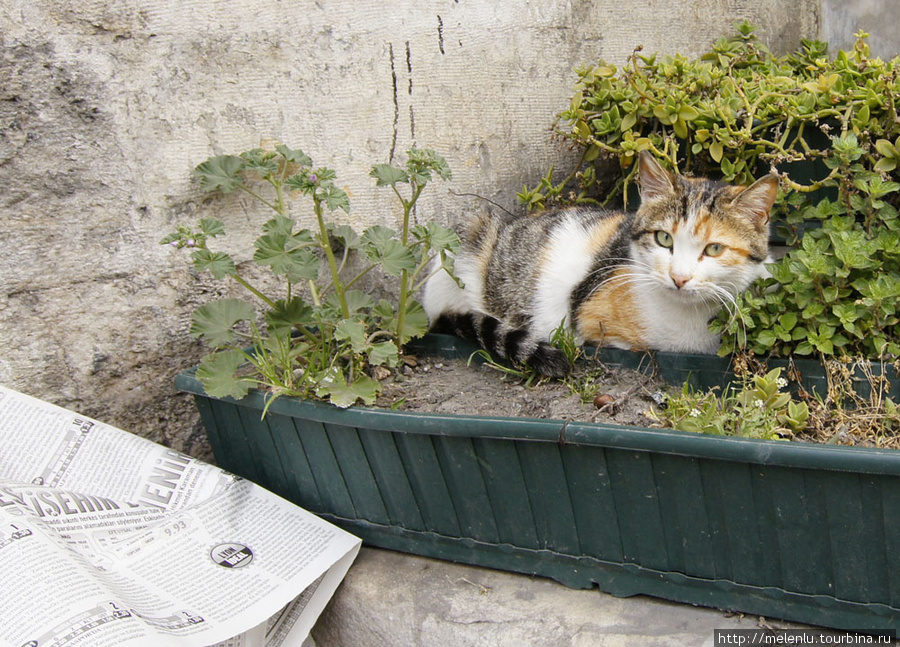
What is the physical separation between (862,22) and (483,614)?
2578 millimetres

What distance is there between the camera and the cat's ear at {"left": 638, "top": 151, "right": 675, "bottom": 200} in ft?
5.28

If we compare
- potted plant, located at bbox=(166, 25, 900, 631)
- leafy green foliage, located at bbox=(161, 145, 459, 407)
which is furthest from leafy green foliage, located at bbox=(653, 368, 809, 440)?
leafy green foliage, located at bbox=(161, 145, 459, 407)

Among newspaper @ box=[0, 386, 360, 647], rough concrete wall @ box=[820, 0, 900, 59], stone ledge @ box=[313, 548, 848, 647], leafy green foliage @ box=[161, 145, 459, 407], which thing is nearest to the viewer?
newspaper @ box=[0, 386, 360, 647]

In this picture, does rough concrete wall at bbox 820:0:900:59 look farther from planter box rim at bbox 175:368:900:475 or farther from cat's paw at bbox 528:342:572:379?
planter box rim at bbox 175:368:900:475

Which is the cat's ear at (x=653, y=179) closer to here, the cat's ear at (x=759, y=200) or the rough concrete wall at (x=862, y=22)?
the cat's ear at (x=759, y=200)

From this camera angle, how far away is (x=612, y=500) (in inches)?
50.9

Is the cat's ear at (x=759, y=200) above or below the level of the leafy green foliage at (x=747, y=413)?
above

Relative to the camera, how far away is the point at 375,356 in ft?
5.04

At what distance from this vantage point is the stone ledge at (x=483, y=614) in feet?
4.24

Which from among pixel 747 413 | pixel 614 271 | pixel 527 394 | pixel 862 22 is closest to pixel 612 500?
pixel 747 413

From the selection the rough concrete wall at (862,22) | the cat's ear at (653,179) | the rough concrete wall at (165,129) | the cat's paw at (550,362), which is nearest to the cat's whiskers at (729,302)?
the cat's ear at (653,179)

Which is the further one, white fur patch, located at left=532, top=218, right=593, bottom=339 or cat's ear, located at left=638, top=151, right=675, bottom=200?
white fur patch, located at left=532, top=218, right=593, bottom=339

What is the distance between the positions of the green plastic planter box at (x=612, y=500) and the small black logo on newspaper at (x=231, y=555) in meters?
0.21

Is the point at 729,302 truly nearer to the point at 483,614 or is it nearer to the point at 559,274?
the point at 559,274
